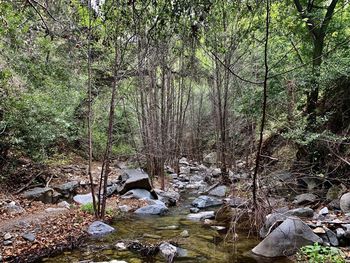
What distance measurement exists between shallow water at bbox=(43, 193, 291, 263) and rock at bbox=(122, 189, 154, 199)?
147cm

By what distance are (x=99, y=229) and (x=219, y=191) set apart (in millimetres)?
5065

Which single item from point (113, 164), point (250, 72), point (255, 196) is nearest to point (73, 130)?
point (113, 164)

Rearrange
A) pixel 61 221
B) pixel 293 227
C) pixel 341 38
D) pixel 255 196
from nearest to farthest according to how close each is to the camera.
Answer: pixel 293 227
pixel 255 196
pixel 61 221
pixel 341 38

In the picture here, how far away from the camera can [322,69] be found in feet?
25.0

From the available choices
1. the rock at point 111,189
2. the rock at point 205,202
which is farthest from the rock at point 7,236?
the rock at point 205,202

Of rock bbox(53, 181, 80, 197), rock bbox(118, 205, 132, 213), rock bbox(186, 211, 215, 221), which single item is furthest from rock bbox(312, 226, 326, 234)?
rock bbox(53, 181, 80, 197)

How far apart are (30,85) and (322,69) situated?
7.37 metres

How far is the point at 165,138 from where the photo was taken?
1071cm

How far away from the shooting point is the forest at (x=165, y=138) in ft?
14.8

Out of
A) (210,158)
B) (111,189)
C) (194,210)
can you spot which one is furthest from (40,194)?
(210,158)

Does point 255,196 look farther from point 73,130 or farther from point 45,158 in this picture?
point 73,130

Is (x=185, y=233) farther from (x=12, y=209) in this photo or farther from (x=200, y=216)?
(x=12, y=209)

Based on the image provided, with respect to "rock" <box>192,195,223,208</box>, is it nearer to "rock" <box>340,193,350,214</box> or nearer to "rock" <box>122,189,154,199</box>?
"rock" <box>122,189,154,199</box>

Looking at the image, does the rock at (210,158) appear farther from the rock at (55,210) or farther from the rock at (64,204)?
the rock at (55,210)
